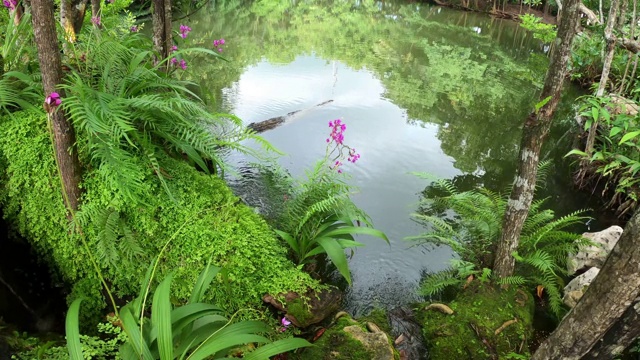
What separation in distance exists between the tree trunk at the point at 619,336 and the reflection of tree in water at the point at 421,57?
4229mm

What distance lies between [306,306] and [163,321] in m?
1.09

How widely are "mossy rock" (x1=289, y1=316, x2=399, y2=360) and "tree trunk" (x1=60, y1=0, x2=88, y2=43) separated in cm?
295

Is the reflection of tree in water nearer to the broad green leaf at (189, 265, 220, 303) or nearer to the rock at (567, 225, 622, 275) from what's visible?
the rock at (567, 225, 622, 275)

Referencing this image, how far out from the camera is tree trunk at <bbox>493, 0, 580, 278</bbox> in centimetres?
246

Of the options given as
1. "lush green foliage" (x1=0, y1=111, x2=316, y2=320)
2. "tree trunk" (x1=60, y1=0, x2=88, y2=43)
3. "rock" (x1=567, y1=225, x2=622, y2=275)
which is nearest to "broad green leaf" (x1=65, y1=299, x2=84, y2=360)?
"lush green foliage" (x1=0, y1=111, x2=316, y2=320)

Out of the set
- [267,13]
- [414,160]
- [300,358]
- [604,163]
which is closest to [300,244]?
[300,358]

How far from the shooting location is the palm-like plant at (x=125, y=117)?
7.39 ft

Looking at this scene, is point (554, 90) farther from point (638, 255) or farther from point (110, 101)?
point (110, 101)

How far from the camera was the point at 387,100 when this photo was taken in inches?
328

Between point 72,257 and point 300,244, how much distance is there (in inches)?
63.4

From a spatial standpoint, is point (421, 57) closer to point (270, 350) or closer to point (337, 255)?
point (337, 255)

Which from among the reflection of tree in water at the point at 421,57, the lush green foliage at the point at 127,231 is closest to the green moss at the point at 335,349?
the lush green foliage at the point at 127,231

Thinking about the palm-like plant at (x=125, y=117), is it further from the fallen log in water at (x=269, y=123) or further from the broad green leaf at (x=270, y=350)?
the fallen log in water at (x=269, y=123)

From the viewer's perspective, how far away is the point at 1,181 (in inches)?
105
